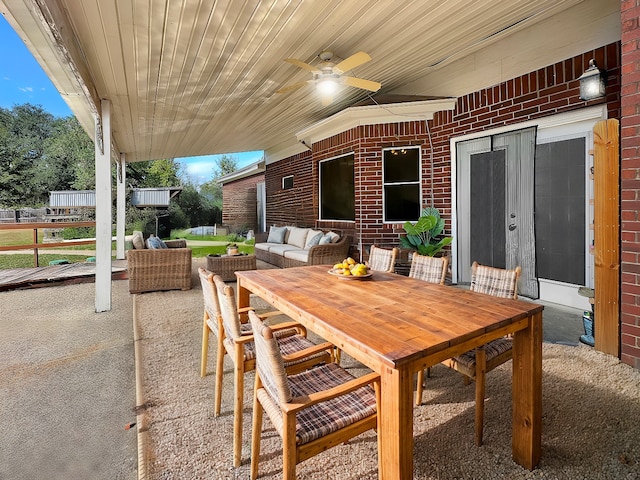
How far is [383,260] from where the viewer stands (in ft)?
10.7

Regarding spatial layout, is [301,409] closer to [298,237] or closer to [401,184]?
[401,184]

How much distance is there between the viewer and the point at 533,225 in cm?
426

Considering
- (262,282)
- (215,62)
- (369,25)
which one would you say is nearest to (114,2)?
(215,62)

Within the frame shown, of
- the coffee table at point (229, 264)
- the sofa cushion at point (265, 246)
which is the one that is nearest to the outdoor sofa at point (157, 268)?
the coffee table at point (229, 264)

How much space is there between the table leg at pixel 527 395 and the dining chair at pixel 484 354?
0.17 metres

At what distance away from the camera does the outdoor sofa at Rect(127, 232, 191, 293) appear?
510 centimetres

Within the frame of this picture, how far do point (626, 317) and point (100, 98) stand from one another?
584 cm

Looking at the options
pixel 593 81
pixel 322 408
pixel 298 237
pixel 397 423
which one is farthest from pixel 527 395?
pixel 298 237

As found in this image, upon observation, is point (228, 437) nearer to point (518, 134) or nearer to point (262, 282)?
point (262, 282)

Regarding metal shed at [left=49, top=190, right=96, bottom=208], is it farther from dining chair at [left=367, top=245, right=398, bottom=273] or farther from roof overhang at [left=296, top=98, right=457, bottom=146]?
dining chair at [left=367, top=245, right=398, bottom=273]

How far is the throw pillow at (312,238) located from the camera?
20.4 feet

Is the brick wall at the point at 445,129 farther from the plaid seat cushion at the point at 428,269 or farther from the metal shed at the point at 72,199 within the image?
the metal shed at the point at 72,199

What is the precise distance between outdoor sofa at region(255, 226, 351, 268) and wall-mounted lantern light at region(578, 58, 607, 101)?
3.52 metres

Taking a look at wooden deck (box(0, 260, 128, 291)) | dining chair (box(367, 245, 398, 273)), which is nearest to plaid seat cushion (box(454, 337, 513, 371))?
dining chair (box(367, 245, 398, 273))
